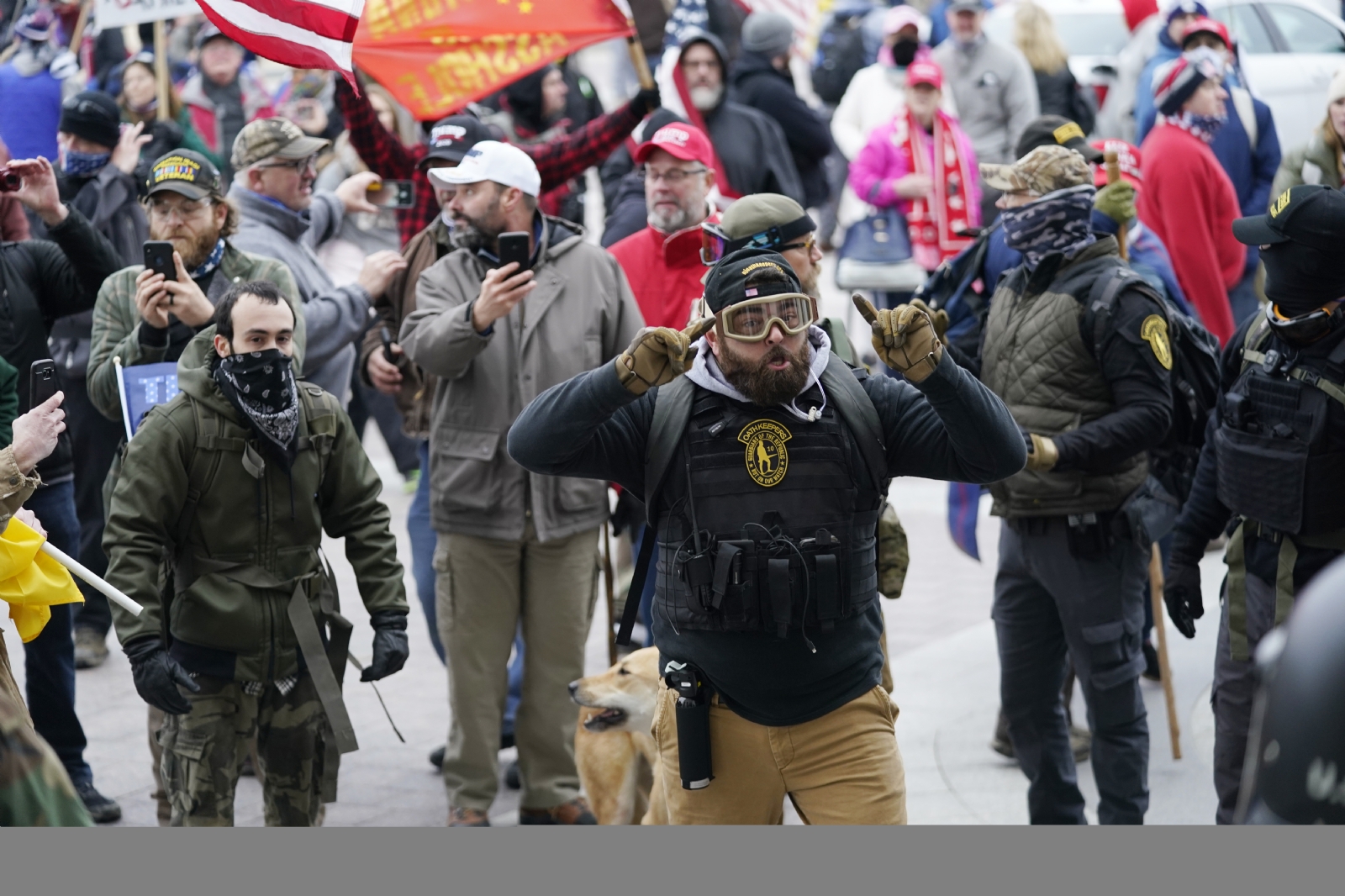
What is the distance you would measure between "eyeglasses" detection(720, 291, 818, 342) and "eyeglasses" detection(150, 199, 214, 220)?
8.06 ft

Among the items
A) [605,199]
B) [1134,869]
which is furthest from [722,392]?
[605,199]

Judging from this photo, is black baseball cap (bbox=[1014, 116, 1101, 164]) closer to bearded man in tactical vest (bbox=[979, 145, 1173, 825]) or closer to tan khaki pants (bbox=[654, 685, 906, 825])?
bearded man in tactical vest (bbox=[979, 145, 1173, 825])

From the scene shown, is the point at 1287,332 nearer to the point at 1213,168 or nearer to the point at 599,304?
the point at 599,304

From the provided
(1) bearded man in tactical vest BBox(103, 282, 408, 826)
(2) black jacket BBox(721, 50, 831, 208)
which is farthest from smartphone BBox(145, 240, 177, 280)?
(2) black jacket BBox(721, 50, 831, 208)

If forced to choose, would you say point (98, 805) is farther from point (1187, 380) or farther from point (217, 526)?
point (1187, 380)

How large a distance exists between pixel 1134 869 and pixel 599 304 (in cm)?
407

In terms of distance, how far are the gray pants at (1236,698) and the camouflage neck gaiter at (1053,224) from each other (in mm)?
1293

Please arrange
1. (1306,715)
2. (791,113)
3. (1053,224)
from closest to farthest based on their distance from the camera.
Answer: (1306,715) < (1053,224) < (791,113)

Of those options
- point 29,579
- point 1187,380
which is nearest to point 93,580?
point 29,579

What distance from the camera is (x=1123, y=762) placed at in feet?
17.2

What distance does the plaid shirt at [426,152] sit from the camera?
745 cm

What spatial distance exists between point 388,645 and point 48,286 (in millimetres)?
2436

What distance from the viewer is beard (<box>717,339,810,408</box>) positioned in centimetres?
388

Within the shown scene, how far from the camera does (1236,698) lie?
15.5 ft
